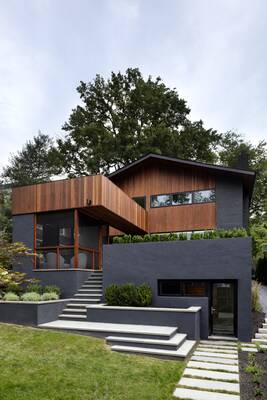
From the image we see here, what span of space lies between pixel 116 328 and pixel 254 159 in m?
25.7

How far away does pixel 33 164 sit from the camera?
29.6 metres

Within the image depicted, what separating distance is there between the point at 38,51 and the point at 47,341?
33.2 feet

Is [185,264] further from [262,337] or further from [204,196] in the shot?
[204,196]

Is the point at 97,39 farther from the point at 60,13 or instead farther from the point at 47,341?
the point at 47,341

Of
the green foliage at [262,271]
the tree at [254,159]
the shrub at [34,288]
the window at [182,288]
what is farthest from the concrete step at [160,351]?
the tree at [254,159]

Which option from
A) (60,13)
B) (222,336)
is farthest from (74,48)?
(222,336)

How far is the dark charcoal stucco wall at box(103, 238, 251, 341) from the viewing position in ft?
31.9

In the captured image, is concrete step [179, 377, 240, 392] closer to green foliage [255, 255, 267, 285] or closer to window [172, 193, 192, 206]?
window [172, 193, 192, 206]

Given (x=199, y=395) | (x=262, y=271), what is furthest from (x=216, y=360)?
(x=262, y=271)

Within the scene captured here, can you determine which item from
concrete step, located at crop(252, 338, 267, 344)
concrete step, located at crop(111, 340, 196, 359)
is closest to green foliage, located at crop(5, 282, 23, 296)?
concrete step, located at crop(111, 340, 196, 359)

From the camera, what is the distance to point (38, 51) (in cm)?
1230

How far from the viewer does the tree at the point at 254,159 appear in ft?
95.3

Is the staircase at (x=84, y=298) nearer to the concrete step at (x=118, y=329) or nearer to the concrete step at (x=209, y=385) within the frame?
the concrete step at (x=118, y=329)

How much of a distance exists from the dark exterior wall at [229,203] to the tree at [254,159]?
14.0 metres
